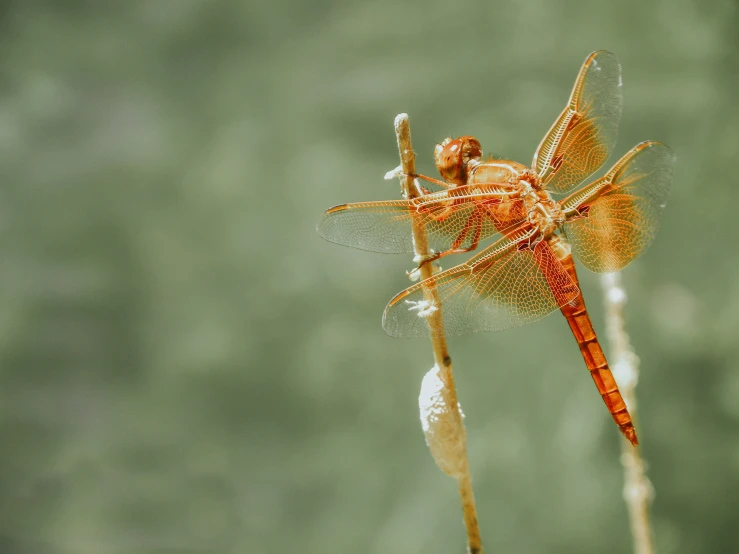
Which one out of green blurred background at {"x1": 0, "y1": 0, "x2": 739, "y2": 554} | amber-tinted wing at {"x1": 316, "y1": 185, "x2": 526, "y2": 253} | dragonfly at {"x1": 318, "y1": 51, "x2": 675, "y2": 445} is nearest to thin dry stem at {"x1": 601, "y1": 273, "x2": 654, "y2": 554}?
dragonfly at {"x1": 318, "y1": 51, "x2": 675, "y2": 445}

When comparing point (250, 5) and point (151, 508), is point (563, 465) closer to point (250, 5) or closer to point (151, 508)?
point (151, 508)

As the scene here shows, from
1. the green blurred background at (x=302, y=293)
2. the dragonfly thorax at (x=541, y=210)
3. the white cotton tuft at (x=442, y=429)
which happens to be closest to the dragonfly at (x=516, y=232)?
the dragonfly thorax at (x=541, y=210)

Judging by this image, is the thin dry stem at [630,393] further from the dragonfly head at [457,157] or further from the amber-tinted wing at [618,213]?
the dragonfly head at [457,157]

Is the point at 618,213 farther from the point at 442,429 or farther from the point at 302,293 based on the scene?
the point at 302,293

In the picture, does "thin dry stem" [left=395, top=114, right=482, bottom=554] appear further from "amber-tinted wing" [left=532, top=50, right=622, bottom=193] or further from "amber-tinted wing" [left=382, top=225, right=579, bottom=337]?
"amber-tinted wing" [left=532, top=50, right=622, bottom=193]

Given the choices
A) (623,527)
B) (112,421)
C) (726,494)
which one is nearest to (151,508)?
(112,421)

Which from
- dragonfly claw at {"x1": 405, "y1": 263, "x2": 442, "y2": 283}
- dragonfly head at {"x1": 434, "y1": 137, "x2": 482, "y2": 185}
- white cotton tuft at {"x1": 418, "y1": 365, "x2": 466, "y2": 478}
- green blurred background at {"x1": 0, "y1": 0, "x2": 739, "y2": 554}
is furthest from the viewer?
green blurred background at {"x1": 0, "y1": 0, "x2": 739, "y2": 554}

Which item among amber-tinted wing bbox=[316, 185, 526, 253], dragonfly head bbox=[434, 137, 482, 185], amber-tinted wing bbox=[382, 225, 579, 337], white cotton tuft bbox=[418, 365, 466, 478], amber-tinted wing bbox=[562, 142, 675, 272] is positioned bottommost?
white cotton tuft bbox=[418, 365, 466, 478]
